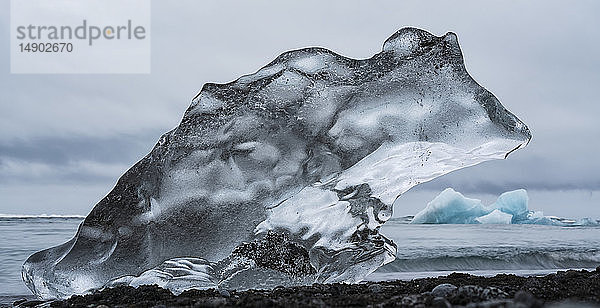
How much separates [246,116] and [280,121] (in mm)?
309

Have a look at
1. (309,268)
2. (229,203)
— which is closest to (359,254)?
(309,268)

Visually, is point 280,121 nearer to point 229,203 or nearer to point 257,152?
point 257,152

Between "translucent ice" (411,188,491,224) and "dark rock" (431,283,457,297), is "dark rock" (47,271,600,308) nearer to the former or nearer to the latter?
"dark rock" (431,283,457,297)

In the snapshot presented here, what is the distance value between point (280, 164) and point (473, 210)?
2003 centimetres

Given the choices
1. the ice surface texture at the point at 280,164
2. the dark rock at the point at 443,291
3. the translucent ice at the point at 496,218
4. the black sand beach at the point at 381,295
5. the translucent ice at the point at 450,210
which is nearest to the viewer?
the black sand beach at the point at 381,295

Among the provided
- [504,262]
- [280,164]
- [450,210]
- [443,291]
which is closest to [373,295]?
[443,291]

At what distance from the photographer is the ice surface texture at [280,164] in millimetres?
5281

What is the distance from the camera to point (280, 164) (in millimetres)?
5449

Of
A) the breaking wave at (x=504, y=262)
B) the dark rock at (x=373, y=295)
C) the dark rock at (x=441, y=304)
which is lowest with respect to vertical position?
the breaking wave at (x=504, y=262)

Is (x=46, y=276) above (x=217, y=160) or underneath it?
underneath

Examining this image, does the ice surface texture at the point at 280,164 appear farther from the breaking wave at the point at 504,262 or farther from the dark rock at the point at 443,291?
the breaking wave at the point at 504,262

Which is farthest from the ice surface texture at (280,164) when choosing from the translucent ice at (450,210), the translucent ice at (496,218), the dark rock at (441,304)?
the translucent ice at (496,218)

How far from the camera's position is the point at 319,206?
5574 millimetres

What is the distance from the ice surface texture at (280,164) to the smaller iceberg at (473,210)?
719 inches
